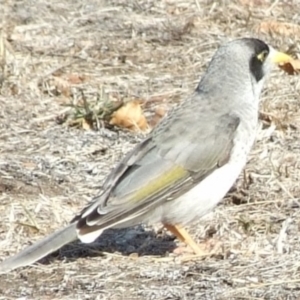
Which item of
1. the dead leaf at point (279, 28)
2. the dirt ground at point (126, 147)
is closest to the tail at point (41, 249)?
the dirt ground at point (126, 147)

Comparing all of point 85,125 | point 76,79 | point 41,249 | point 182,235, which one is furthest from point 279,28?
point 41,249

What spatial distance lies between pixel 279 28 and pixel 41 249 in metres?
4.78

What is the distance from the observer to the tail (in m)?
6.57

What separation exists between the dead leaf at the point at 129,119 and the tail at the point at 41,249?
7.09 ft

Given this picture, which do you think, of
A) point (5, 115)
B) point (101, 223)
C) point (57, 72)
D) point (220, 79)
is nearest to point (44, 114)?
point (5, 115)

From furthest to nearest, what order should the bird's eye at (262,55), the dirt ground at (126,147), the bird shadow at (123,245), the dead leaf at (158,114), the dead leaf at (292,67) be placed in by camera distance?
the dead leaf at (292,67)
the dead leaf at (158,114)
the bird's eye at (262,55)
the bird shadow at (123,245)
the dirt ground at (126,147)

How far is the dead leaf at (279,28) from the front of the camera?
10670mm

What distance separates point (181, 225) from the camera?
7.14 meters

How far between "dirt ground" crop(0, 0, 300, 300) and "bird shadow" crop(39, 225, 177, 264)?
12 mm

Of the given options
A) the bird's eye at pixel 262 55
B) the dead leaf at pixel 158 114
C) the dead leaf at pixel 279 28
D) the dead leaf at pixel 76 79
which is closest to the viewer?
the bird's eye at pixel 262 55

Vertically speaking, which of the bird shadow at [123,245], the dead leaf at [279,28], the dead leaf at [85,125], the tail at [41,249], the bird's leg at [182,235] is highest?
the tail at [41,249]

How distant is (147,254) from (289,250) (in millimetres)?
834

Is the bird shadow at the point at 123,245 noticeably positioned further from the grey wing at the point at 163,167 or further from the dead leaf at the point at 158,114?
the dead leaf at the point at 158,114

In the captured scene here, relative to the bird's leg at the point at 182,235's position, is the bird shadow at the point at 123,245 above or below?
below
